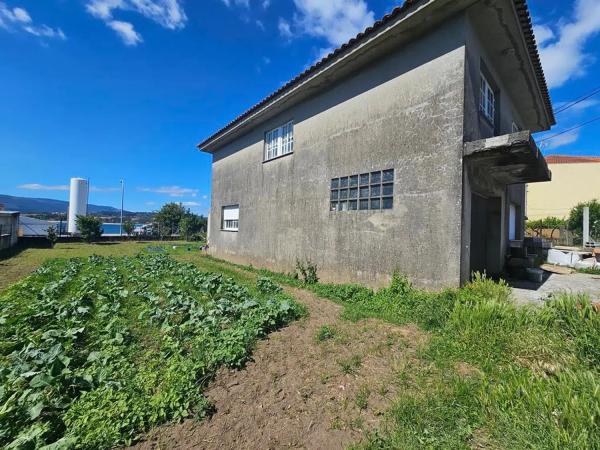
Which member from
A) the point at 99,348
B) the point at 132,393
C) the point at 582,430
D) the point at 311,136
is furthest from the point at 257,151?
the point at 582,430

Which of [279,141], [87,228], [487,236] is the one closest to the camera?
[487,236]

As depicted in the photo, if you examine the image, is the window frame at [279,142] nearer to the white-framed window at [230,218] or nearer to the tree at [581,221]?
the white-framed window at [230,218]

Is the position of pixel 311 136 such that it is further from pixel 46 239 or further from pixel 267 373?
pixel 46 239

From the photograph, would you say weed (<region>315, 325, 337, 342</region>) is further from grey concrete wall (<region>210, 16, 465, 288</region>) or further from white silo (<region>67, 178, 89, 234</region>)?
white silo (<region>67, 178, 89, 234</region>)

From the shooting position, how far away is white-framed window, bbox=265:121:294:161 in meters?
10.6

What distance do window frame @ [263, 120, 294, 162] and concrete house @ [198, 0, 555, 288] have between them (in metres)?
0.10

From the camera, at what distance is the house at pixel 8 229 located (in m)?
17.1

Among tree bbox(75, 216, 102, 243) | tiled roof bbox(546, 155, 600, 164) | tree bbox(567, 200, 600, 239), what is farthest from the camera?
tiled roof bbox(546, 155, 600, 164)

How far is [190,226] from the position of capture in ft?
119

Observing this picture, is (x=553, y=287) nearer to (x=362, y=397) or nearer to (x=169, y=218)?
(x=362, y=397)

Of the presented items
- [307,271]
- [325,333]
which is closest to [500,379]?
[325,333]

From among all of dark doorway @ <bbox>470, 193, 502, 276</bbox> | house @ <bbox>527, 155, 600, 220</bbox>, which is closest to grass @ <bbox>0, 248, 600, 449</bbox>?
dark doorway @ <bbox>470, 193, 502, 276</bbox>

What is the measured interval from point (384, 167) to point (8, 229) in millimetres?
24602

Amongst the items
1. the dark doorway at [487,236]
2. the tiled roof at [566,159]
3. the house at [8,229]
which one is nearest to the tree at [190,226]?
the house at [8,229]
